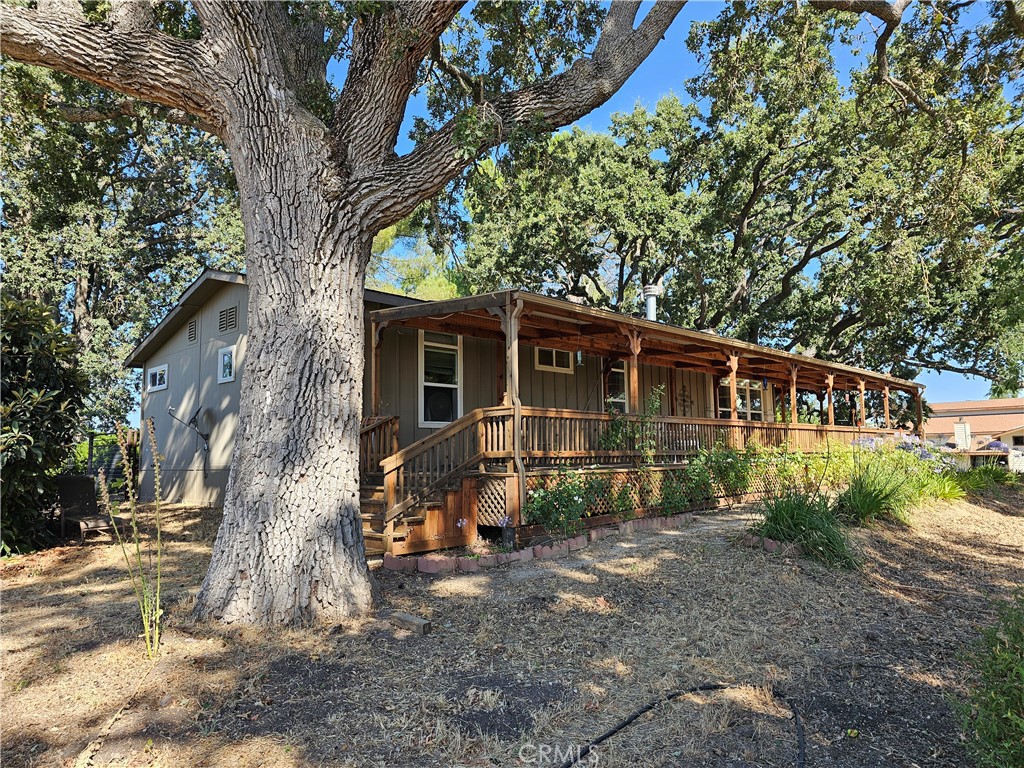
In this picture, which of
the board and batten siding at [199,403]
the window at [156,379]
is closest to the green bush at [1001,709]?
the board and batten siding at [199,403]

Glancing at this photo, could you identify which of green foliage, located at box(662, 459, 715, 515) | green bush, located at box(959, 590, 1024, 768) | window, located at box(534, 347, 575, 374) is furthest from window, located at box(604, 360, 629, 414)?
green bush, located at box(959, 590, 1024, 768)

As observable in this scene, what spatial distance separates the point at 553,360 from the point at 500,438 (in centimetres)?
515

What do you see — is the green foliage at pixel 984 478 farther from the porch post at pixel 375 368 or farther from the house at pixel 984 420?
the house at pixel 984 420

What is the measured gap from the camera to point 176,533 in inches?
381

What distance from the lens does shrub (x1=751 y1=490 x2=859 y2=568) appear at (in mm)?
6664

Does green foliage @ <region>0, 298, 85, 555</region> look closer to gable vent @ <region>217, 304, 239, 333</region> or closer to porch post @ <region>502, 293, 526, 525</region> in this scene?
gable vent @ <region>217, 304, 239, 333</region>

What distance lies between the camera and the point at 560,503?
8500 mm

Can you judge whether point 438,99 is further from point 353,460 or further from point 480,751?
point 480,751

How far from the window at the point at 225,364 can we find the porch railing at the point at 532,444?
4.48 metres

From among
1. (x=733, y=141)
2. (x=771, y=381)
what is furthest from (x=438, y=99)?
(x=771, y=381)

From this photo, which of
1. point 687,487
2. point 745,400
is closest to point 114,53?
point 687,487

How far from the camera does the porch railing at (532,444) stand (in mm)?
8141

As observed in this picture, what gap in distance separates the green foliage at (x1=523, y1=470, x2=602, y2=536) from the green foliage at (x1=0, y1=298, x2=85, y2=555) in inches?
236

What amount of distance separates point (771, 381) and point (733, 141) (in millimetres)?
7524
